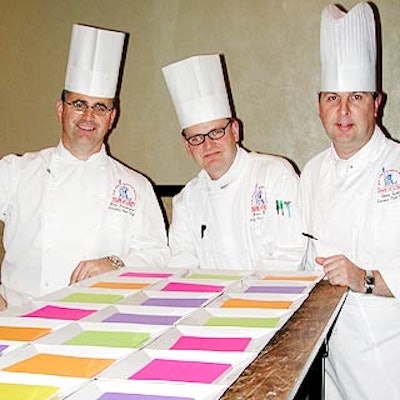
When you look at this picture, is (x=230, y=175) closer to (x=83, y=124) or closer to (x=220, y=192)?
(x=220, y=192)

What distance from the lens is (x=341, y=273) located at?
68.2 inches

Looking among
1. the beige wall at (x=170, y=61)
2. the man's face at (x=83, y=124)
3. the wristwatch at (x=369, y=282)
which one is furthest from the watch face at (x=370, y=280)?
the beige wall at (x=170, y=61)

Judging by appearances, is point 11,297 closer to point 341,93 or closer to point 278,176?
point 278,176

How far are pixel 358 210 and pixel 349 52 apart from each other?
1.88 ft

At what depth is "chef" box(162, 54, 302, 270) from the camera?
2.29 meters

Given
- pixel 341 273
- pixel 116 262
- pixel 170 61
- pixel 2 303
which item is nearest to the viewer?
pixel 341 273

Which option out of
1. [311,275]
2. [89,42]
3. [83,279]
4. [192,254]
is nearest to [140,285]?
[83,279]

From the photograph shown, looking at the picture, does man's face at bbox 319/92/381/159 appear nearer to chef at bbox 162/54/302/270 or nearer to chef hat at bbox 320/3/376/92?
chef hat at bbox 320/3/376/92

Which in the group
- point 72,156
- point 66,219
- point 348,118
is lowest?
point 66,219

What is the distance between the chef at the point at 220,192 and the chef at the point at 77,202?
0.13 m

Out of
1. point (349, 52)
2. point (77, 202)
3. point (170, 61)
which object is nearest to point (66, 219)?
point (77, 202)

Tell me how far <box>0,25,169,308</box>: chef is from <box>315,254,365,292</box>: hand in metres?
0.79

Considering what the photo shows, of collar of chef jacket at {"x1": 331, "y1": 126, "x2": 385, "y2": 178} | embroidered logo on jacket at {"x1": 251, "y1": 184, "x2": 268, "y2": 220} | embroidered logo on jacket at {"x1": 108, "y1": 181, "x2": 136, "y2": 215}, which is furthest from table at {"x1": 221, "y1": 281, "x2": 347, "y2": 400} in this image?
embroidered logo on jacket at {"x1": 108, "y1": 181, "x2": 136, "y2": 215}

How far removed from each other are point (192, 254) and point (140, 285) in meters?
0.71
